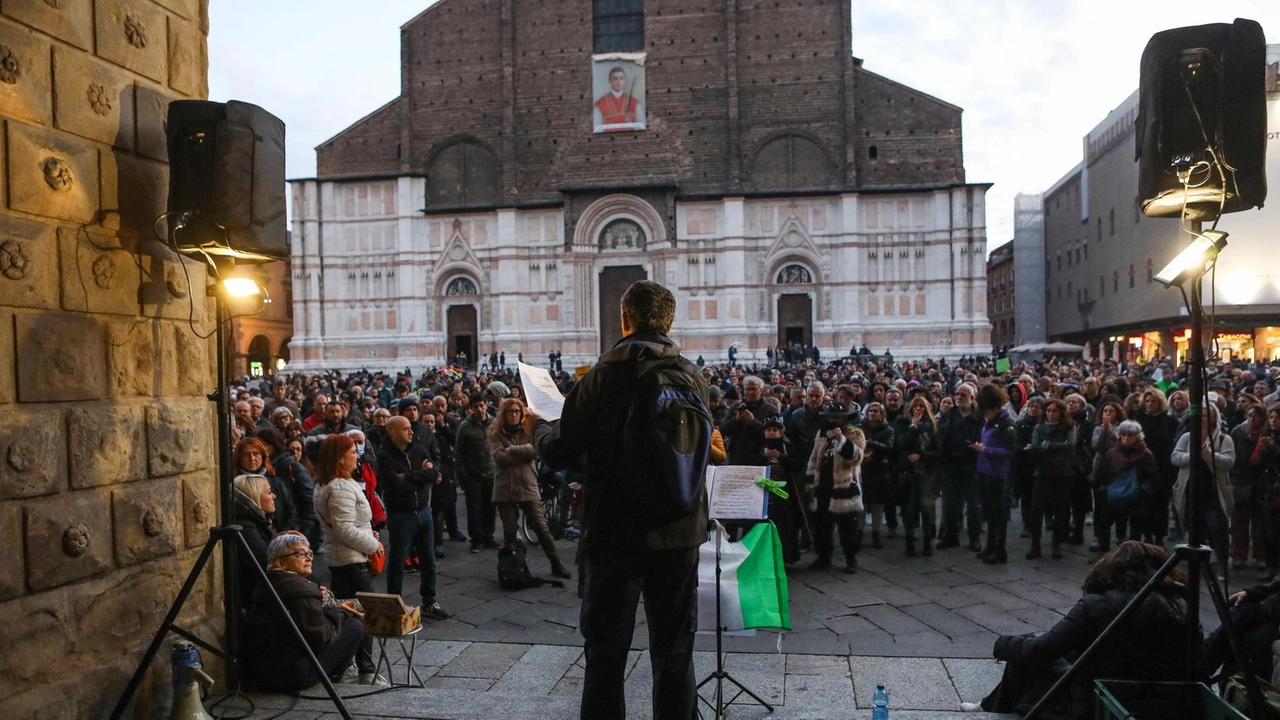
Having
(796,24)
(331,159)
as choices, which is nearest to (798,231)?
(796,24)

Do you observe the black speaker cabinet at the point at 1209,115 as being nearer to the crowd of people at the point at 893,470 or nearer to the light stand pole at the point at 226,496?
the crowd of people at the point at 893,470

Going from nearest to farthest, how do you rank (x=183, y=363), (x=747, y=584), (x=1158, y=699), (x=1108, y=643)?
(x=1158, y=699) < (x=1108, y=643) < (x=183, y=363) < (x=747, y=584)

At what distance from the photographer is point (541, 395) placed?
3.17m

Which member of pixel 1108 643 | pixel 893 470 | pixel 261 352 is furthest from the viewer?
pixel 261 352

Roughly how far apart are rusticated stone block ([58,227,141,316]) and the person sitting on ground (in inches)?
158

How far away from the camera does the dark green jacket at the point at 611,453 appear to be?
2.72 metres

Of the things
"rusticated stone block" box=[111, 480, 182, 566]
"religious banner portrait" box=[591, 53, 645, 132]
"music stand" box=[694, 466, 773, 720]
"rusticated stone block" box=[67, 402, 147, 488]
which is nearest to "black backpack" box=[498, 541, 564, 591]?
"music stand" box=[694, 466, 773, 720]

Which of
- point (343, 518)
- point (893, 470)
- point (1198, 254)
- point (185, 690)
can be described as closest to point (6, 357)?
point (185, 690)

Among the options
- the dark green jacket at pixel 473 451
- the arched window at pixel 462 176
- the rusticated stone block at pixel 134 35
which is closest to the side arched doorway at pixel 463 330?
the arched window at pixel 462 176

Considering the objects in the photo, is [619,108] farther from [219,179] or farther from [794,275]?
[219,179]

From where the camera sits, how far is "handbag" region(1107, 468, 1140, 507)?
707 cm

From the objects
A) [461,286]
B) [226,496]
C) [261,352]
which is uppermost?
[461,286]

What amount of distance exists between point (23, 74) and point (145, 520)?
1810mm

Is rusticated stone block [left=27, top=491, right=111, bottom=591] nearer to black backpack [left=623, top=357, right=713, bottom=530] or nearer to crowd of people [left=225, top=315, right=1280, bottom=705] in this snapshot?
crowd of people [left=225, top=315, right=1280, bottom=705]
